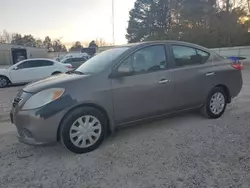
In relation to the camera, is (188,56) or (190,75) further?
(188,56)

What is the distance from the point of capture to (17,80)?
12.7m

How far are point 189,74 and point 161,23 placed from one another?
137 ft

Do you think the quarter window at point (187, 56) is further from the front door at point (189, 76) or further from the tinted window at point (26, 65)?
the tinted window at point (26, 65)

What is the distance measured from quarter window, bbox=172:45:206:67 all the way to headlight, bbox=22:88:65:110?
218cm

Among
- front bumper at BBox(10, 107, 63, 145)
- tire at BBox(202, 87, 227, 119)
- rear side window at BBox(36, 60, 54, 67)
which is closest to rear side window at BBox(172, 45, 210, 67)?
tire at BBox(202, 87, 227, 119)

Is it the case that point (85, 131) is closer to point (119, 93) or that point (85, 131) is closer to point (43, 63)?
point (119, 93)

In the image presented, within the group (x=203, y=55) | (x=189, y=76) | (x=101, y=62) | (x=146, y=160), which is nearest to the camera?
(x=146, y=160)

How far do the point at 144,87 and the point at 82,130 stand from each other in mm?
1215

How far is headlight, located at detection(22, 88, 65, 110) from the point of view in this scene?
352cm

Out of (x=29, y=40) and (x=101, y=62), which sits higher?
(x=29, y=40)

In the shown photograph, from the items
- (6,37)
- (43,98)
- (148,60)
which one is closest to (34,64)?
(148,60)

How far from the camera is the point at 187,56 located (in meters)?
4.78

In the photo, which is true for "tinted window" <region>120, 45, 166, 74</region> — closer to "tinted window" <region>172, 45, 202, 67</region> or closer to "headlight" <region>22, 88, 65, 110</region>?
"tinted window" <region>172, 45, 202, 67</region>

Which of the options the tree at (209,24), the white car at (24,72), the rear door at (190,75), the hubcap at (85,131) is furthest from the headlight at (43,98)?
the tree at (209,24)
